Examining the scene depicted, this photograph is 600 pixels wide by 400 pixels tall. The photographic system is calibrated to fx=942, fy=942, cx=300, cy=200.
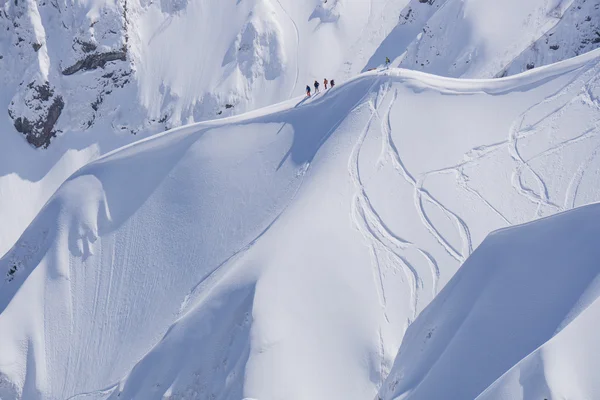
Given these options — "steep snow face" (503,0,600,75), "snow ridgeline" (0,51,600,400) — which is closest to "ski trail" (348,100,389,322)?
"snow ridgeline" (0,51,600,400)

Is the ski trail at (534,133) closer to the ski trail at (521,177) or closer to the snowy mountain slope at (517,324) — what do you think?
the ski trail at (521,177)

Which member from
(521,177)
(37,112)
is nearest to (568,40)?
(521,177)

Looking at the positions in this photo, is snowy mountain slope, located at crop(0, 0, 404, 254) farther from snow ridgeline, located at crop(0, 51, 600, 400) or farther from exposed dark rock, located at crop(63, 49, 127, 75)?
snow ridgeline, located at crop(0, 51, 600, 400)

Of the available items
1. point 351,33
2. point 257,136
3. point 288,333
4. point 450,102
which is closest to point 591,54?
point 450,102

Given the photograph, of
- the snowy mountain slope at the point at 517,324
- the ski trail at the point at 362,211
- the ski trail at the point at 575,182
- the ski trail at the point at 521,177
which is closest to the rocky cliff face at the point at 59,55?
the ski trail at the point at 362,211

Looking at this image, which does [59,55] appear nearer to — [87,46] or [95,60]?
[87,46]

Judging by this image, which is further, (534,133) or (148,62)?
(148,62)

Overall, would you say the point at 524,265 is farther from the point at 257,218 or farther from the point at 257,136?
the point at 257,136
